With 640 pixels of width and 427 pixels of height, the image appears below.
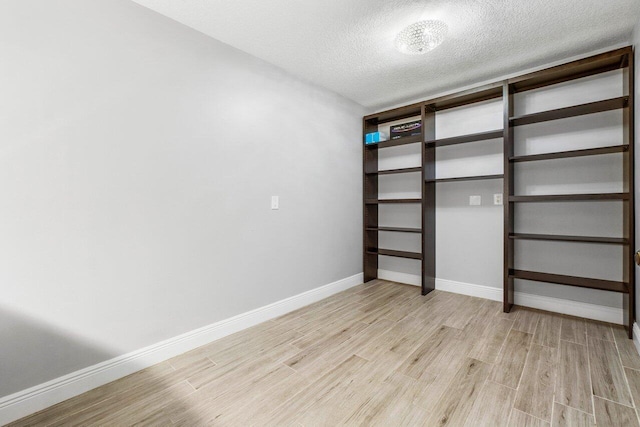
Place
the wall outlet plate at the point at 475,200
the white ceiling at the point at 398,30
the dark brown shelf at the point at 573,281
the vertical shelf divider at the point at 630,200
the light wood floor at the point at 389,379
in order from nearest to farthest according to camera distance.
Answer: the light wood floor at the point at 389,379 → the white ceiling at the point at 398,30 → the vertical shelf divider at the point at 630,200 → the dark brown shelf at the point at 573,281 → the wall outlet plate at the point at 475,200

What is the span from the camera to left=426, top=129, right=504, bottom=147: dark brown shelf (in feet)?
9.17

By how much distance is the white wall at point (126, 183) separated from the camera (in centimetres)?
143

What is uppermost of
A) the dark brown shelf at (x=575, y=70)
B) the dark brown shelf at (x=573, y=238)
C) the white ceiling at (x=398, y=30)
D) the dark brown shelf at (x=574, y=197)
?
the white ceiling at (x=398, y=30)

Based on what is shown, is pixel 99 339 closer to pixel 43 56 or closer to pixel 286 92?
pixel 43 56

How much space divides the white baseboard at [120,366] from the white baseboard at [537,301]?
1874mm

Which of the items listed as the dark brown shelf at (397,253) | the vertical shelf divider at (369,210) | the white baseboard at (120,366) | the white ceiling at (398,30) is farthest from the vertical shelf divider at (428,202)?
the white baseboard at (120,366)

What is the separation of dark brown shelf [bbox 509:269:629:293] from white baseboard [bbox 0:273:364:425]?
7.39ft

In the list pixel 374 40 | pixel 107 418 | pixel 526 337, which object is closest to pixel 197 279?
pixel 107 418

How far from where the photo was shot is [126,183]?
1756 mm

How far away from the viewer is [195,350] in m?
2.04

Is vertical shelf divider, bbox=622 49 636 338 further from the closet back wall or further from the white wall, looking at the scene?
the white wall

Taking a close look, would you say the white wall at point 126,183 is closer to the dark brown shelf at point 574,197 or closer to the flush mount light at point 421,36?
the flush mount light at point 421,36

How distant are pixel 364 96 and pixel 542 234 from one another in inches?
95.2

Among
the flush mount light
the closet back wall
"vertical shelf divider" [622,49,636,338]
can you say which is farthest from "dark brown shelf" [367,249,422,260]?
the flush mount light
